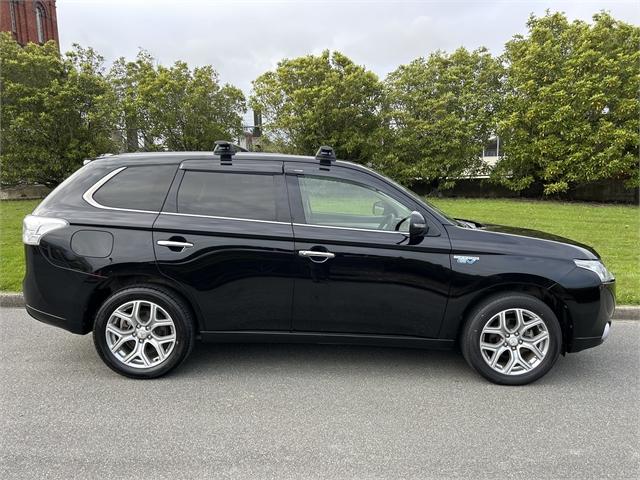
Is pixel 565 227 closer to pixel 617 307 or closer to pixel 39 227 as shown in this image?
pixel 617 307

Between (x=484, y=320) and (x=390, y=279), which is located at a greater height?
(x=390, y=279)

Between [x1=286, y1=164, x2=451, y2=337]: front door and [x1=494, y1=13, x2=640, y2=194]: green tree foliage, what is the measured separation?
13.9 meters

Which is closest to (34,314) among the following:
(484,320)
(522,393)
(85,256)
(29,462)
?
(85,256)

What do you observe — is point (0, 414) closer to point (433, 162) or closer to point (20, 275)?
point (20, 275)

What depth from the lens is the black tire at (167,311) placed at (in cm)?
346

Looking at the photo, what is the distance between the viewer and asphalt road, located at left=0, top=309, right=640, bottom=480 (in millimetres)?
2543

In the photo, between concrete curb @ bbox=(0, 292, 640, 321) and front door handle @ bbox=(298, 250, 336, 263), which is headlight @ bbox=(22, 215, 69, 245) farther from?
concrete curb @ bbox=(0, 292, 640, 321)

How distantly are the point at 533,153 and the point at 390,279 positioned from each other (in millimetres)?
14474

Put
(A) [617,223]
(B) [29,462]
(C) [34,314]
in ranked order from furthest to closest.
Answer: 1. (A) [617,223]
2. (C) [34,314]
3. (B) [29,462]

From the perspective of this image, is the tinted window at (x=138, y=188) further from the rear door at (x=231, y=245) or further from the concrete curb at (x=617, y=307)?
the concrete curb at (x=617, y=307)

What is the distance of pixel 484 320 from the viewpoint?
135 inches

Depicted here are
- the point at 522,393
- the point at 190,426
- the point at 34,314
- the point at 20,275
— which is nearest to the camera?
the point at 190,426

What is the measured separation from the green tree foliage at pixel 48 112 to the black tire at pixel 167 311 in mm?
14905

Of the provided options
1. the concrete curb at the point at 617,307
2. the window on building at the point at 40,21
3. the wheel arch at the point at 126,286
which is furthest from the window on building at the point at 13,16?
the wheel arch at the point at 126,286
